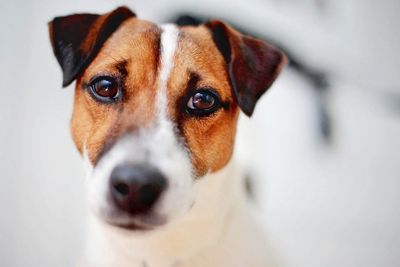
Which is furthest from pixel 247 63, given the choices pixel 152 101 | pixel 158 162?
pixel 158 162

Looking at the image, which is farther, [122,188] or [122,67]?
[122,67]

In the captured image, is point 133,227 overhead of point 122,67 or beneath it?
beneath

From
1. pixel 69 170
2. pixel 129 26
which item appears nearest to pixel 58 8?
pixel 129 26

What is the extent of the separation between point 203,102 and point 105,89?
0.23m

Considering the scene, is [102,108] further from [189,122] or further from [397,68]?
[397,68]

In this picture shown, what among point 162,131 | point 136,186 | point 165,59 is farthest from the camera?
point 165,59

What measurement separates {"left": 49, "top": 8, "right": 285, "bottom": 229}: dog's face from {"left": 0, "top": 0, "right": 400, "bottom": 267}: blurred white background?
269 millimetres

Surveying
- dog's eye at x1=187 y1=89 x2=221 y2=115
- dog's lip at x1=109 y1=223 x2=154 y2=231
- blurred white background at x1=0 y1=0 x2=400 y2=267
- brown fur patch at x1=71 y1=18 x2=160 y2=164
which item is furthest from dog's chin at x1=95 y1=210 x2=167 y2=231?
blurred white background at x1=0 y1=0 x2=400 y2=267

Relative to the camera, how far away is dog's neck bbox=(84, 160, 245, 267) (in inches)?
44.2

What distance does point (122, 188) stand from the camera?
85 centimetres

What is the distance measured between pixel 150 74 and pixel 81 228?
0.58 meters

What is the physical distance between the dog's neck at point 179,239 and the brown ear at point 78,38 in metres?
0.39

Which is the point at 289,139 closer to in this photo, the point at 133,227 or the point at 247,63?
the point at 247,63

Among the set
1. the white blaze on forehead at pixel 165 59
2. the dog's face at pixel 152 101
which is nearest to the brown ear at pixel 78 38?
the dog's face at pixel 152 101
